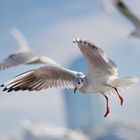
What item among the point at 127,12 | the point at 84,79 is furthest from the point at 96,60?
the point at 127,12

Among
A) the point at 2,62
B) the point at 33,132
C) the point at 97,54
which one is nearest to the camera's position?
the point at 97,54

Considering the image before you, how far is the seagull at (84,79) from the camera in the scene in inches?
249

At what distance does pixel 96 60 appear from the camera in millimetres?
6375

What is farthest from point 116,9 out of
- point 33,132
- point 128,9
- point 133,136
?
point 33,132

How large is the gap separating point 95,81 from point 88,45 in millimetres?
691

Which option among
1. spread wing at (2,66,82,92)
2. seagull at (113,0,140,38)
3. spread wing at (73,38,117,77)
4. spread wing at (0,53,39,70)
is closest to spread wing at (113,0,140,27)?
seagull at (113,0,140,38)

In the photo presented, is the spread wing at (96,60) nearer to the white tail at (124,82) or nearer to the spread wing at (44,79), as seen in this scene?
the white tail at (124,82)

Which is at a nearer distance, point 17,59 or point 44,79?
Answer: point 44,79

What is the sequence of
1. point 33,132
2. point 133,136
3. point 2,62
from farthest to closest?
point 33,132 < point 133,136 < point 2,62

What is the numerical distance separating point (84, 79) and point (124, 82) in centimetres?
41

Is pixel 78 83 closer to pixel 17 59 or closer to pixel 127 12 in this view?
pixel 127 12

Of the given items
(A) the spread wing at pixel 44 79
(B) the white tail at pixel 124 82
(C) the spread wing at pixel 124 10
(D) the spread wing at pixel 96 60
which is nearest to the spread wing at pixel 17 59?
(A) the spread wing at pixel 44 79

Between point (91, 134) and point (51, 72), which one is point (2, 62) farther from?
point (91, 134)

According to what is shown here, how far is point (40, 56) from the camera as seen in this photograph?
8586mm
